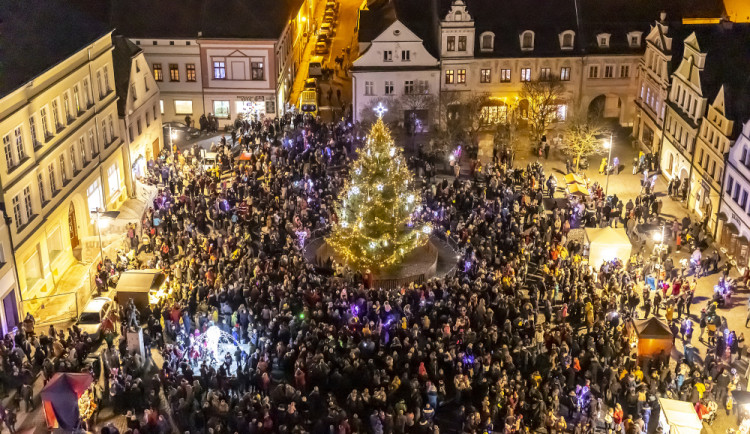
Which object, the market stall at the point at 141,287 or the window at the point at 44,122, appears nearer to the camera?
the market stall at the point at 141,287

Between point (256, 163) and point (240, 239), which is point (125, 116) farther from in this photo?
point (240, 239)

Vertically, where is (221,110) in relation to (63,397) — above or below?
above

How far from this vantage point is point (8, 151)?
41906 millimetres

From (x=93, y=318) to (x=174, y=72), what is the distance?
1301 inches

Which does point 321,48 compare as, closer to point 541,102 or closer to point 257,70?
point 257,70

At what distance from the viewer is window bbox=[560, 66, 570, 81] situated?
69312mm

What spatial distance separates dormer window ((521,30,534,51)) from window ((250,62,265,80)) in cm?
1897

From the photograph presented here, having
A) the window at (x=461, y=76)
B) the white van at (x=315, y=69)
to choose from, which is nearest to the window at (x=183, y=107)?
the white van at (x=315, y=69)

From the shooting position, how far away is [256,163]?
2224 inches

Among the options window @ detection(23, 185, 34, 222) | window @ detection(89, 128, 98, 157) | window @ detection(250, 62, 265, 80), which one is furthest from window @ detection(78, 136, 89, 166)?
window @ detection(250, 62, 265, 80)

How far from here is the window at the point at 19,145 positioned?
4281 centimetres

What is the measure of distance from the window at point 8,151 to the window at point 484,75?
36771 mm

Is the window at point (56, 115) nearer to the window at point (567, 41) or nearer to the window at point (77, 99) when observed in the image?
the window at point (77, 99)

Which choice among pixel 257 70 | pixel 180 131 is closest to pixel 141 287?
pixel 180 131
